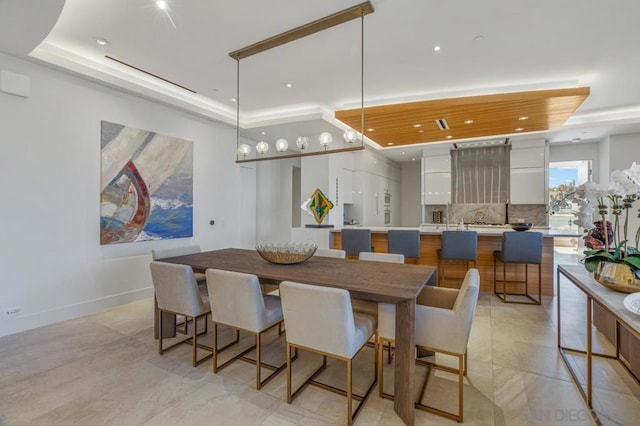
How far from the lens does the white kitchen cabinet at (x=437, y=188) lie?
6715 millimetres

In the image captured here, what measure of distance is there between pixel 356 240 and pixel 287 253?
6.81ft

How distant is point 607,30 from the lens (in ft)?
8.94

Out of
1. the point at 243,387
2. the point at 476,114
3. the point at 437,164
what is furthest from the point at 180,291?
the point at 437,164

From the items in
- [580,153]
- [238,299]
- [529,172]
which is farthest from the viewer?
[580,153]

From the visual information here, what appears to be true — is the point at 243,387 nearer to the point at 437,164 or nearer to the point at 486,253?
the point at 486,253

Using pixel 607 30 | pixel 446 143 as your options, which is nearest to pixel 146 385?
pixel 607 30

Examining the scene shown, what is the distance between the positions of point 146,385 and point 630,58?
18.3 feet

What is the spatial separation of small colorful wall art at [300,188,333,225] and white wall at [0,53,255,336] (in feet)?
8.29

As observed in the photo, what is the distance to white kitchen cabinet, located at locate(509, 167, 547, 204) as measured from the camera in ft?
19.5

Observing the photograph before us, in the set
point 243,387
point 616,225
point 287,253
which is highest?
point 616,225

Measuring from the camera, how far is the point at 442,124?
4.89 m

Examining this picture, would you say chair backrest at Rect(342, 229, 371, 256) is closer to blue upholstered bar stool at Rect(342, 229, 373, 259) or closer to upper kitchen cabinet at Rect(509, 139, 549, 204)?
blue upholstered bar stool at Rect(342, 229, 373, 259)

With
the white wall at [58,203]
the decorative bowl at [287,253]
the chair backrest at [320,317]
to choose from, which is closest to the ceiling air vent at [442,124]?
the decorative bowl at [287,253]

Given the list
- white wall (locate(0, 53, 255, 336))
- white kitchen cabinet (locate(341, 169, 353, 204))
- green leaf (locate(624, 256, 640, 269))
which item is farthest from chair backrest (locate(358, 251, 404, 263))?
white wall (locate(0, 53, 255, 336))
